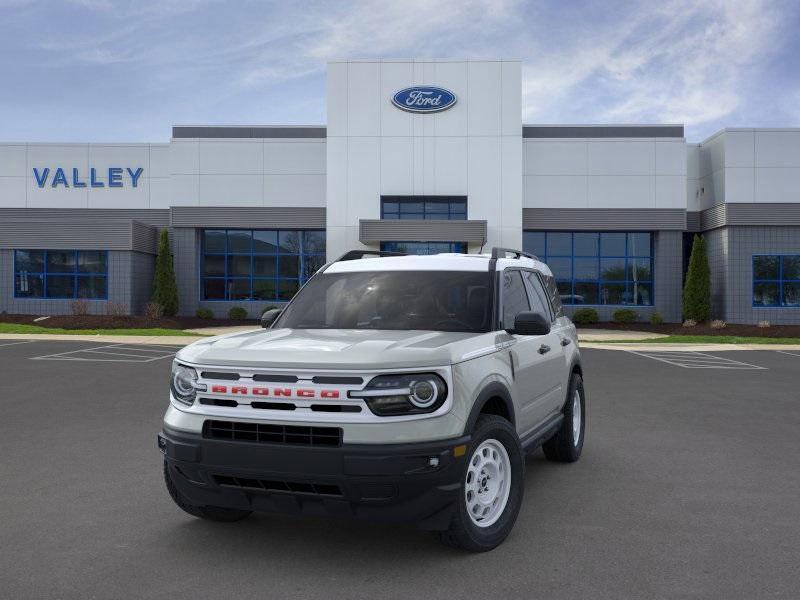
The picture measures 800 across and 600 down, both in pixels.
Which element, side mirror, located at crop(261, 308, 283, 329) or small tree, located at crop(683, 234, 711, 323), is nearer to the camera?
side mirror, located at crop(261, 308, 283, 329)

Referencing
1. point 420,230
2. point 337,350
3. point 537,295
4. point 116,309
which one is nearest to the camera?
point 337,350

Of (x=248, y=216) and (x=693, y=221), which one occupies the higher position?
(x=248, y=216)

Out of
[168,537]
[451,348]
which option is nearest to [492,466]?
[451,348]

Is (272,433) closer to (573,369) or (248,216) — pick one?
(573,369)

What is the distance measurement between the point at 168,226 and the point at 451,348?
31.3m

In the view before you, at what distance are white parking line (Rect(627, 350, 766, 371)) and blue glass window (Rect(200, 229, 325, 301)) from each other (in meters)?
17.5

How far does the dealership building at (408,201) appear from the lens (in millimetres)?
29391

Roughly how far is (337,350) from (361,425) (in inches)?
18.6

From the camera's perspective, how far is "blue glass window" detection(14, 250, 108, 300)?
30.8 metres

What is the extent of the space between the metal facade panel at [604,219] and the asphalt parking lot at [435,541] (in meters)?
22.6

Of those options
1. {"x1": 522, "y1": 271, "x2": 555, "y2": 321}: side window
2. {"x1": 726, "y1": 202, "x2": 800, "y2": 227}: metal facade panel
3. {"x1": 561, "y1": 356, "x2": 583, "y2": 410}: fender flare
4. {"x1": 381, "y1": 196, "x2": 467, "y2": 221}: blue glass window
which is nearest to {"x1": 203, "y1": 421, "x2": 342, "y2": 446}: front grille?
{"x1": 522, "y1": 271, "x2": 555, "y2": 321}: side window

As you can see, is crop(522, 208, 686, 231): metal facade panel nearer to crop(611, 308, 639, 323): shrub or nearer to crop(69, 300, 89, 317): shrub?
crop(611, 308, 639, 323): shrub

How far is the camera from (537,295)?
632 cm

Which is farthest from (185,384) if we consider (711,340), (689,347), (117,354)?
(711,340)
